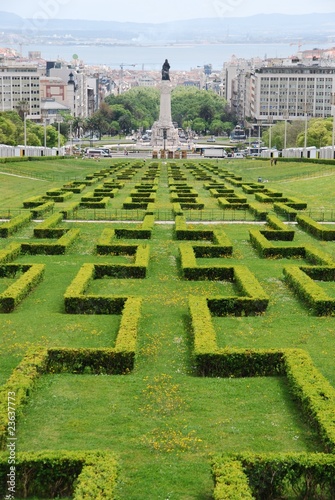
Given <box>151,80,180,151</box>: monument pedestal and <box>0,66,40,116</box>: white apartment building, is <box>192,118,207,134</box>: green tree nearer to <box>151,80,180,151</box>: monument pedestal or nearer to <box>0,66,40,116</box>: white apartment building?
<box>151,80,180,151</box>: monument pedestal

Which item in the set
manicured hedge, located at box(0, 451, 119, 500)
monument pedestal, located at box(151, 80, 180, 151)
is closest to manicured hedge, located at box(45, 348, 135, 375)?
manicured hedge, located at box(0, 451, 119, 500)

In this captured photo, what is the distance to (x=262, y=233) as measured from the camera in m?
32.0

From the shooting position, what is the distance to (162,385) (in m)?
14.5

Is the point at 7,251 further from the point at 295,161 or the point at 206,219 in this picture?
the point at 295,161

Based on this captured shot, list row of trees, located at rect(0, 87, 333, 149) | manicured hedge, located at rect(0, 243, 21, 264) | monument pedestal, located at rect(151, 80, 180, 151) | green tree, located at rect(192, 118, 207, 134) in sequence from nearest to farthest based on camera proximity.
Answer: manicured hedge, located at rect(0, 243, 21, 264) → row of trees, located at rect(0, 87, 333, 149) → monument pedestal, located at rect(151, 80, 180, 151) → green tree, located at rect(192, 118, 207, 134)

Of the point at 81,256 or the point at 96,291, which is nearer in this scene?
the point at 96,291

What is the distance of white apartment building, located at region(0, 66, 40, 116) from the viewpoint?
171 metres

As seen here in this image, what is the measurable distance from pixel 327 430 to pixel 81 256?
18.1m

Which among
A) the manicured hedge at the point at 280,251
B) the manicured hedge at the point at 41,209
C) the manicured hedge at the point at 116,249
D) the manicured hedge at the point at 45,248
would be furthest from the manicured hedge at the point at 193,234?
the manicured hedge at the point at 41,209

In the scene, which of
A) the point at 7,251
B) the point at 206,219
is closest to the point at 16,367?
the point at 7,251

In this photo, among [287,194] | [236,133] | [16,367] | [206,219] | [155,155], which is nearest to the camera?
[16,367]

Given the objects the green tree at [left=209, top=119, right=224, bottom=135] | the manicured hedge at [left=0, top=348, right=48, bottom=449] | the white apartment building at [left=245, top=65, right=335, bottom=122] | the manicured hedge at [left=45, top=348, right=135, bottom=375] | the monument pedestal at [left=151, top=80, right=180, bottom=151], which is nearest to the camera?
the manicured hedge at [left=0, top=348, right=48, bottom=449]

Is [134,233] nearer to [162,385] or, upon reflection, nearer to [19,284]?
[19,284]

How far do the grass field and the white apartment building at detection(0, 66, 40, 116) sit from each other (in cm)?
15145
